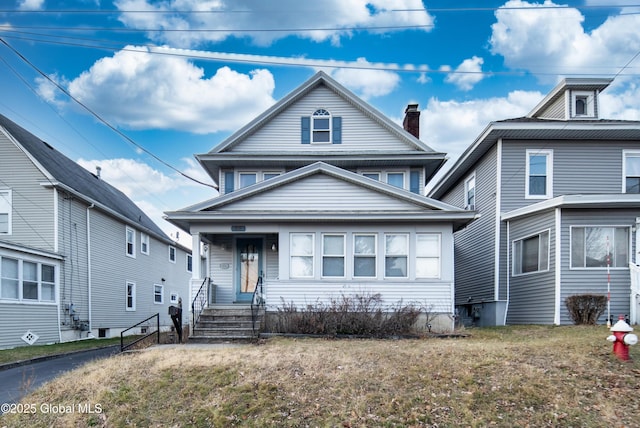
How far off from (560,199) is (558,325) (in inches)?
145

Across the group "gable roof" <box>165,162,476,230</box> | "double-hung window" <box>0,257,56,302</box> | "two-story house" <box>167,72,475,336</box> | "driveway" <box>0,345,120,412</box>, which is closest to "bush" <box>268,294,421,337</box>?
"two-story house" <box>167,72,475,336</box>

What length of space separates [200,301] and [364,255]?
5158 millimetres

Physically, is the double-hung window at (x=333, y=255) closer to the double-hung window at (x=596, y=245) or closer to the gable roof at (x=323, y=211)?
the gable roof at (x=323, y=211)

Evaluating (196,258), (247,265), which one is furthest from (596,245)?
(196,258)

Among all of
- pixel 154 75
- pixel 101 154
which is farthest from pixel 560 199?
pixel 101 154

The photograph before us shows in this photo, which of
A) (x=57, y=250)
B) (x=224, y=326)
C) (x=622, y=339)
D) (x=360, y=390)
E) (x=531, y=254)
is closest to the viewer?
(x=360, y=390)

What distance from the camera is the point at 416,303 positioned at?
12297mm

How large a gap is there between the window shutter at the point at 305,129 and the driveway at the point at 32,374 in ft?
33.3

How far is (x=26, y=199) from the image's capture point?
15898 mm

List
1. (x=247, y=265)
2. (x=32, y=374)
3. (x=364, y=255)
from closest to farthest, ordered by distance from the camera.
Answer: (x=32, y=374) → (x=364, y=255) → (x=247, y=265)

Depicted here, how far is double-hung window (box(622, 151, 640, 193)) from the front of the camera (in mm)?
14805

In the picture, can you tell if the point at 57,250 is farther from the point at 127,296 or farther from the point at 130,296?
the point at 130,296

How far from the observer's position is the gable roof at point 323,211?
12312mm

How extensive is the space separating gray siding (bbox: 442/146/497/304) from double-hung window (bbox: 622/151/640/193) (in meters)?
4.42
